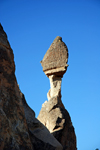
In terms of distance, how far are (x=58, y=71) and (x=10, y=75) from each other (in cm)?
622

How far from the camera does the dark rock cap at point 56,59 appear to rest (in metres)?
12.3

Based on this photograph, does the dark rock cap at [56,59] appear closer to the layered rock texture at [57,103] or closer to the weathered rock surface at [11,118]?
the layered rock texture at [57,103]

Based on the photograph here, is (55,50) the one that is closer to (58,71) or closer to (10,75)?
(58,71)

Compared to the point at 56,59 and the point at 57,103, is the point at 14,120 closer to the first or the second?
the point at 57,103

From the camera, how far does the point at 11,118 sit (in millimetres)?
5711

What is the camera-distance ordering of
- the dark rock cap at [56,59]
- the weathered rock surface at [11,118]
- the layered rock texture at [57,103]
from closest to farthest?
the weathered rock surface at [11,118], the layered rock texture at [57,103], the dark rock cap at [56,59]

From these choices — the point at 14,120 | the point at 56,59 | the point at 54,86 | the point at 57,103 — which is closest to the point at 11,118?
the point at 14,120

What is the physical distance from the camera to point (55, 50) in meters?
12.6

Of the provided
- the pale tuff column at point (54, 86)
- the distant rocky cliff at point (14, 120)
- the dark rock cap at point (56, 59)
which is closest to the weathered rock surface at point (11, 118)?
the distant rocky cliff at point (14, 120)

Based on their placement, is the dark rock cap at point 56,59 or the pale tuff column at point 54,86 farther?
the dark rock cap at point 56,59

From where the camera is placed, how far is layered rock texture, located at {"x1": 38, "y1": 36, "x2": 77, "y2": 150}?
414 inches

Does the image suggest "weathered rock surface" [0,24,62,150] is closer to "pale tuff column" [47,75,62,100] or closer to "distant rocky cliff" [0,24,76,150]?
"distant rocky cliff" [0,24,76,150]

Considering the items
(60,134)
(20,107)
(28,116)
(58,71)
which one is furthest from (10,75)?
(58,71)

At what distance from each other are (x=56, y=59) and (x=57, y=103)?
75.9 inches
